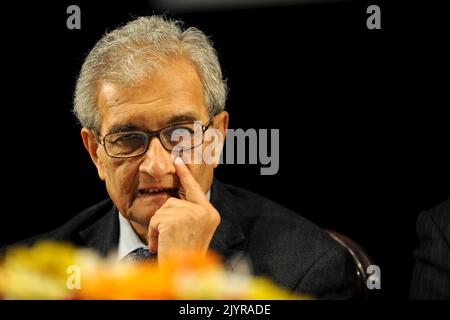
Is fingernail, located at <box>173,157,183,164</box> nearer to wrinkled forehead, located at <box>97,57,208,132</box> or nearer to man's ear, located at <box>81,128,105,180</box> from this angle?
wrinkled forehead, located at <box>97,57,208,132</box>

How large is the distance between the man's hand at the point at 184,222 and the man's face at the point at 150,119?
0.13 feet

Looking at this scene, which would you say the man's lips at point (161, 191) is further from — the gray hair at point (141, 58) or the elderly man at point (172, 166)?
the gray hair at point (141, 58)

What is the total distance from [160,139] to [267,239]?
0.48 meters

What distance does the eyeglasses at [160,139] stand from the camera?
2225 mm

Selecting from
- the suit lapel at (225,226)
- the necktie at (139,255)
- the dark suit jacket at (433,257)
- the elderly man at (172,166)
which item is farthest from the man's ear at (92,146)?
the dark suit jacket at (433,257)

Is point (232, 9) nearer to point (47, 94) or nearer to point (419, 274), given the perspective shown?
point (47, 94)

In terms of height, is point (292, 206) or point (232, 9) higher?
point (232, 9)

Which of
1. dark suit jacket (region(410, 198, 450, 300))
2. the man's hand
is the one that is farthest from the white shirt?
dark suit jacket (region(410, 198, 450, 300))

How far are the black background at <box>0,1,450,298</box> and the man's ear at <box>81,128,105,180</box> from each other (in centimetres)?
3

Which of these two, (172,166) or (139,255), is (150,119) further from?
(139,255)

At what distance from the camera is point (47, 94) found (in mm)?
2420
